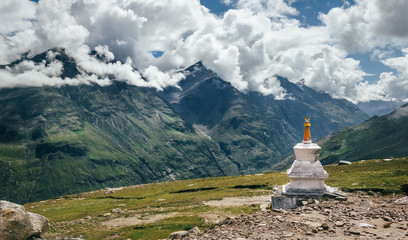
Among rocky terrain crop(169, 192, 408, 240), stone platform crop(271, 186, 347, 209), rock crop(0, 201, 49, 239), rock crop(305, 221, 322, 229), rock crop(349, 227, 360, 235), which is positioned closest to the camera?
rock crop(349, 227, 360, 235)

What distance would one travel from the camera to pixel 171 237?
22.7 meters

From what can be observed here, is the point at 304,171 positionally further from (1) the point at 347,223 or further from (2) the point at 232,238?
(2) the point at 232,238

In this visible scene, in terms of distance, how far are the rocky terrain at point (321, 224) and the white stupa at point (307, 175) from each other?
3633 millimetres

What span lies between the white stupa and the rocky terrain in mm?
3633

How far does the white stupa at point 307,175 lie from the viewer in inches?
1136

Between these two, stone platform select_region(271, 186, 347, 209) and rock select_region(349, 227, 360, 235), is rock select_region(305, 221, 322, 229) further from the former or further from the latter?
stone platform select_region(271, 186, 347, 209)

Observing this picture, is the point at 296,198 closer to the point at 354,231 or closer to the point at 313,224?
the point at 313,224

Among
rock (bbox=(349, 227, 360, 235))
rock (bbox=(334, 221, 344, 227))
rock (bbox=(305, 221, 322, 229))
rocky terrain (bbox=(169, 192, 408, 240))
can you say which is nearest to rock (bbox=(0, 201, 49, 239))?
rocky terrain (bbox=(169, 192, 408, 240))

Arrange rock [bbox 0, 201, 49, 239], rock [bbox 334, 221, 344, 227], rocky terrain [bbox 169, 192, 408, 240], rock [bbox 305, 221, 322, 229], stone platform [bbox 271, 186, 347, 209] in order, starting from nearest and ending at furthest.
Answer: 1. rocky terrain [bbox 169, 192, 408, 240]
2. rock [bbox 305, 221, 322, 229]
3. rock [bbox 334, 221, 344, 227]
4. rock [bbox 0, 201, 49, 239]
5. stone platform [bbox 271, 186, 347, 209]

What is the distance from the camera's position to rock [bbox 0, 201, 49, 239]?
25891mm

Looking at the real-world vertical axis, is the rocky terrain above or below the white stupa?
below

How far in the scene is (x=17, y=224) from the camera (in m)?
26.4

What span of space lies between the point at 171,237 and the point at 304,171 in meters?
13.8

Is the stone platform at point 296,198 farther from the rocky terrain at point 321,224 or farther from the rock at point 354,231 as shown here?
the rock at point 354,231
